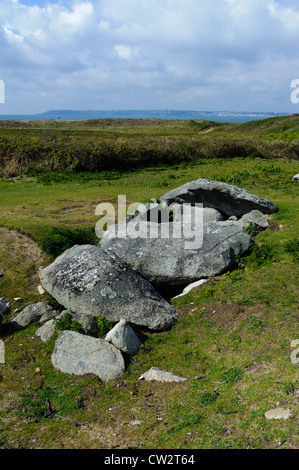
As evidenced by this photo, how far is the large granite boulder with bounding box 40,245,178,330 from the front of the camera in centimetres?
885

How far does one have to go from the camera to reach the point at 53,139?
2806 centimetres

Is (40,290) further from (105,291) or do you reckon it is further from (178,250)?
(178,250)

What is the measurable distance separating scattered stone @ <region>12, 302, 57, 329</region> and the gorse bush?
2.28 metres

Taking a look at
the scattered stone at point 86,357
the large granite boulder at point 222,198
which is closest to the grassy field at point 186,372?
the scattered stone at point 86,357

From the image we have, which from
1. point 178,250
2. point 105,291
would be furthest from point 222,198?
point 105,291

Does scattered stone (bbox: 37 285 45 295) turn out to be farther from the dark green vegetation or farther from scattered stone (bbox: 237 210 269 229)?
the dark green vegetation

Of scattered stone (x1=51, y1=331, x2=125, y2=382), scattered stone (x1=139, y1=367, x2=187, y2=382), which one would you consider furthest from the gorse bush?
scattered stone (x1=139, y1=367, x2=187, y2=382)

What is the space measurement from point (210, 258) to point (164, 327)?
9.11 feet

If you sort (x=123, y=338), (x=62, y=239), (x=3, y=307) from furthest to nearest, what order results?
(x=62, y=239), (x=3, y=307), (x=123, y=338)

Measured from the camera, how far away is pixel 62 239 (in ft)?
39.1

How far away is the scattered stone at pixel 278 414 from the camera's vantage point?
5359 millimetres

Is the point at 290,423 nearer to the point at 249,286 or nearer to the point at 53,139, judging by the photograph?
the point at 249,286

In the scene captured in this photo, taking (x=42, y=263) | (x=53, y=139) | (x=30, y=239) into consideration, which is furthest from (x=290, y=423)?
(x=53, y=139)

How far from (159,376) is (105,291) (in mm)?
2626
